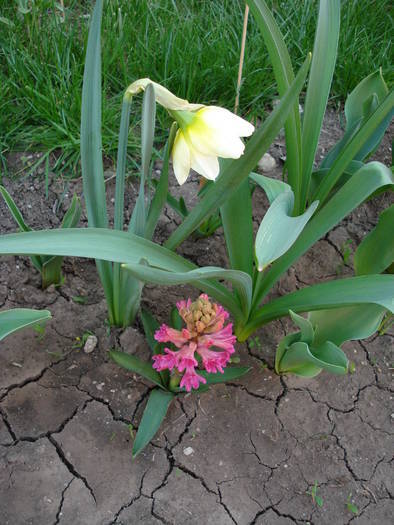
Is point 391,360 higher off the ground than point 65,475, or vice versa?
point 391,360

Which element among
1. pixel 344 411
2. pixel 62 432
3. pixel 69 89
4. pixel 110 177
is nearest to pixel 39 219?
pixel 110 177

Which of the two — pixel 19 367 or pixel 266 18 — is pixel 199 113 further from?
pixel 19 367

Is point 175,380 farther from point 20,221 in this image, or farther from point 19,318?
point 20,221

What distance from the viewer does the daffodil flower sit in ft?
3.35

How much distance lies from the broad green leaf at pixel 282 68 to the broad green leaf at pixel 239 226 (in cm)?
16

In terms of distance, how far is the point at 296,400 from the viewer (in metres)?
1.69

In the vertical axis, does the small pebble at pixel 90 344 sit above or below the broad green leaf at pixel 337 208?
below

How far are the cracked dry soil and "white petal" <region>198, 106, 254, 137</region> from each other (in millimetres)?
832

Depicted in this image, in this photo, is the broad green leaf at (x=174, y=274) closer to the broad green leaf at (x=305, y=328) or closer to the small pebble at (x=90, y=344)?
the broad green leaf at (x=305, y=328)

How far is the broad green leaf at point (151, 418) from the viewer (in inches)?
57.8

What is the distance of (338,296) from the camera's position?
4.55 ft

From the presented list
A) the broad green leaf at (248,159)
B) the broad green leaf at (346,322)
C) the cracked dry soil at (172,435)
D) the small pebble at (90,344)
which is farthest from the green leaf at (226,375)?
the broad green leaf at (248,159)

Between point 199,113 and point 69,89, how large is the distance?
1213mm

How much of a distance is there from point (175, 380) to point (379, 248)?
69cm
